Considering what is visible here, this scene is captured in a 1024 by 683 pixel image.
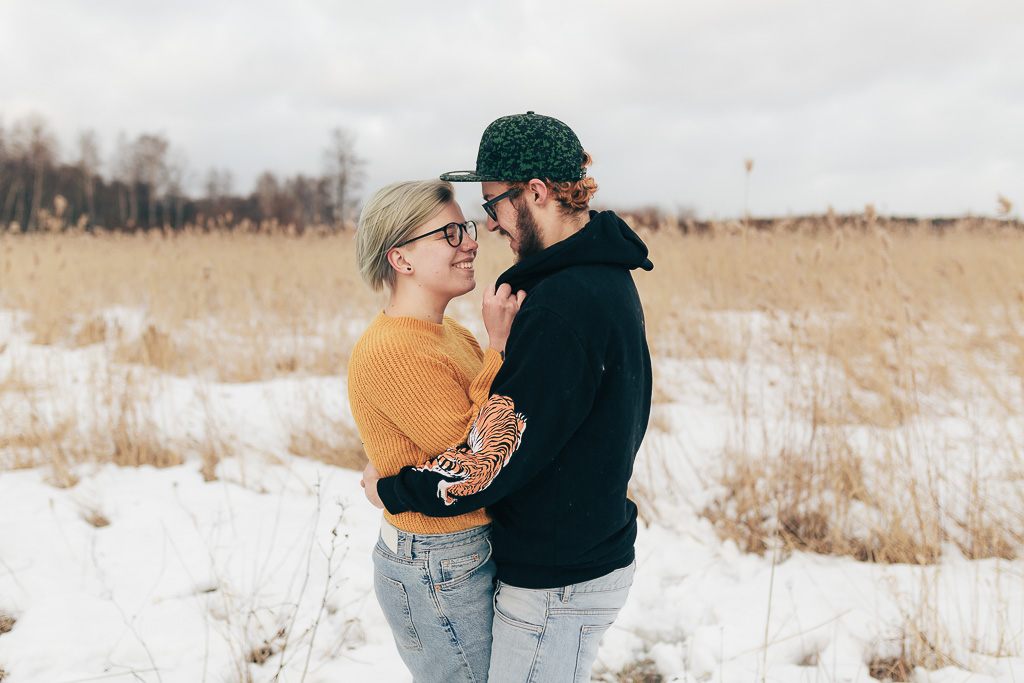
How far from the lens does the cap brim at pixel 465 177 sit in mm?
1293

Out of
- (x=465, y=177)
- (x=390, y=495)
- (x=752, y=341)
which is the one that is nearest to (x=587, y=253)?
(x=465, y=177)

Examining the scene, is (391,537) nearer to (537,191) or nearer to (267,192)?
(537,191)

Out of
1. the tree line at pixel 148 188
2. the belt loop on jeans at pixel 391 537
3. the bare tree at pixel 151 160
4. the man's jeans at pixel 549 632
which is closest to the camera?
the man's jeans at pixel 549 632

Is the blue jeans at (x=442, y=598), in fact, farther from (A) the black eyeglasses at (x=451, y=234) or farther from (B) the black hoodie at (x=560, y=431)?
(A) the black eyeglasses at (x=451, y=234)

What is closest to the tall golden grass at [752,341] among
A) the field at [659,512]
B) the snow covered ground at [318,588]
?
the field at [659,512]

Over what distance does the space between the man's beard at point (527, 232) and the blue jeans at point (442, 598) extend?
65 centimetres

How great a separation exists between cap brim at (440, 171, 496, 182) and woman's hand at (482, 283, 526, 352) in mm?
246

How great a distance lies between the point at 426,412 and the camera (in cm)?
122

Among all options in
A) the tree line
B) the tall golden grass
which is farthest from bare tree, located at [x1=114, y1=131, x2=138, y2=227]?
the tall golden grass

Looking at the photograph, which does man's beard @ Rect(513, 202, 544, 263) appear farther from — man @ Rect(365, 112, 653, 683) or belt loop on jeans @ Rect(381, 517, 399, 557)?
belt loop on jeans @ Rect(381, 517, 399, 557)

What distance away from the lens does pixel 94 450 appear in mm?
3738

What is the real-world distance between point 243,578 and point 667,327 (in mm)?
4277

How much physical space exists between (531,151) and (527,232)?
17 cm

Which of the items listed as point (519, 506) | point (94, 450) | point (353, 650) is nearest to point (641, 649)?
point (353, 650)
